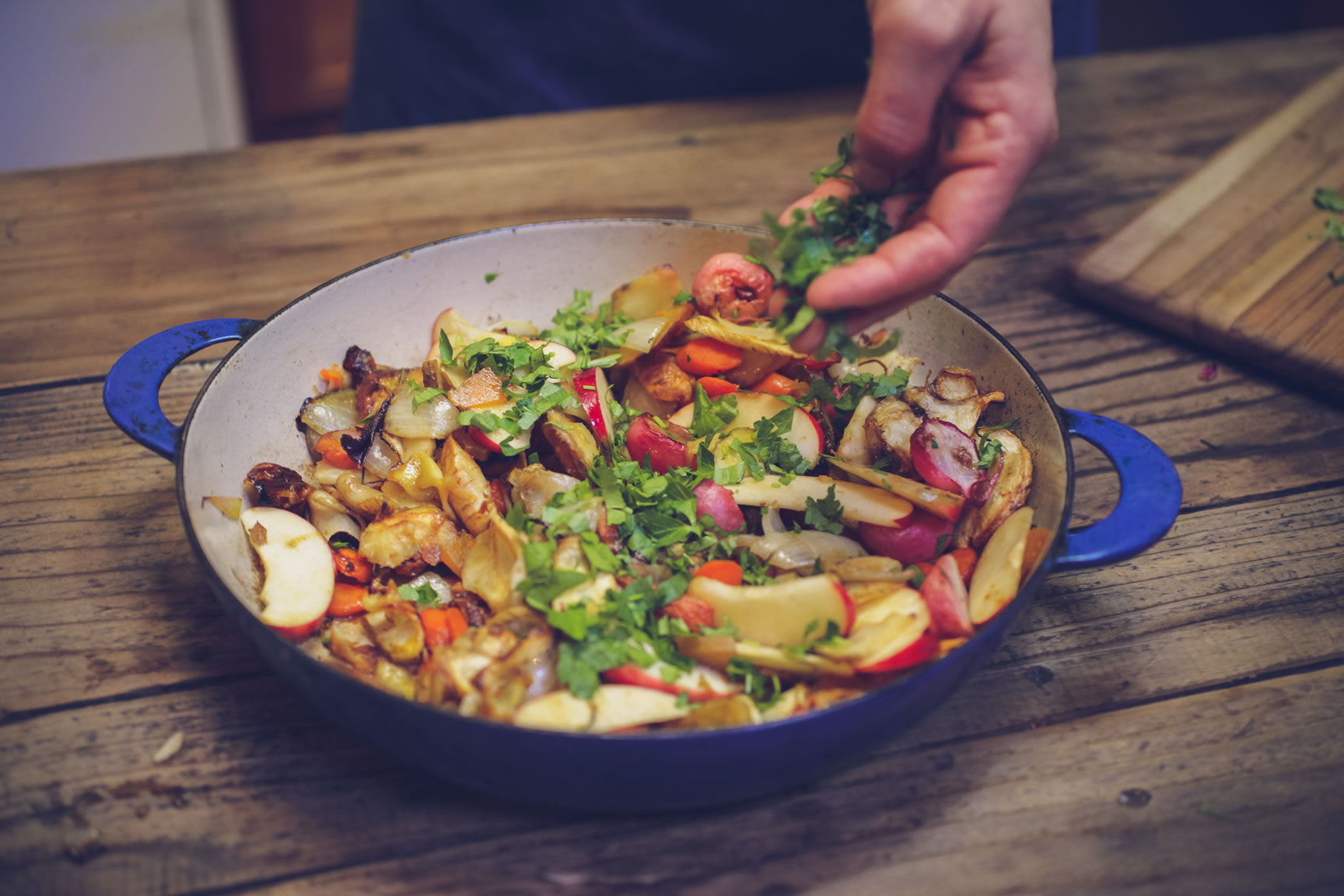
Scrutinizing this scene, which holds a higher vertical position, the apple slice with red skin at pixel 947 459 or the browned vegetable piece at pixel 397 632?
the apple slice with red skin at pixel 947 459

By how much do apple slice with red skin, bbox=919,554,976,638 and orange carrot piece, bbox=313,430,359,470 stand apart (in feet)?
2.46

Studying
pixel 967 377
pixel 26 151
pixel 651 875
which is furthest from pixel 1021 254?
pixel 26 151

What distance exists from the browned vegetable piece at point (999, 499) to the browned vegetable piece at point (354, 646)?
70 centimetres

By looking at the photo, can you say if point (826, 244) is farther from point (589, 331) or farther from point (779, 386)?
point (589, 331)

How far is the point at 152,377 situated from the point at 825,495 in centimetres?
83

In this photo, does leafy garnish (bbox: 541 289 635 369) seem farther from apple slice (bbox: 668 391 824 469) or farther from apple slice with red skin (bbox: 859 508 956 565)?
apple slice with red skin (bbox: 859 508 956 565)

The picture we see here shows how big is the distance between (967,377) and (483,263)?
0.73m

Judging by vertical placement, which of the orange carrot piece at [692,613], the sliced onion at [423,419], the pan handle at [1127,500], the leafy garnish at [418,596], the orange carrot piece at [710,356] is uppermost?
the pan handle at [1127,500]

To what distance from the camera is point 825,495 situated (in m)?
1.14

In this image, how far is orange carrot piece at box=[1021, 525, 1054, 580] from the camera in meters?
0.97

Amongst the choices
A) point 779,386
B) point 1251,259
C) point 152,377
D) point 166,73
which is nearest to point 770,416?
point 779,386

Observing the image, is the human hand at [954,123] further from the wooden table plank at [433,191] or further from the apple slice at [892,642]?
the wooden table plank at [433,191]

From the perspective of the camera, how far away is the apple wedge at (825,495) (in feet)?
3.65

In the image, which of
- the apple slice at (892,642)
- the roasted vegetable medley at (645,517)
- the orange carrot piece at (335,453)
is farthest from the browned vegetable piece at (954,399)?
the orange carrot piece at (335,453)
